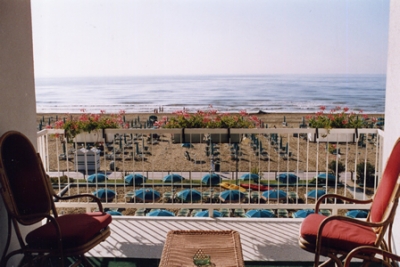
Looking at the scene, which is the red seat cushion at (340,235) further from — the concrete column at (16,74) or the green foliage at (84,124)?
the green foliage at (84,124)

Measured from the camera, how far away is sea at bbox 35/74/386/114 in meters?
19.2

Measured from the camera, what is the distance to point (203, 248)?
251cm

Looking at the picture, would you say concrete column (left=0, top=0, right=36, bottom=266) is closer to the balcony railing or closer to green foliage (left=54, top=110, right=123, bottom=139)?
green foliage (left=54, top=110, right=123, bottom=139)

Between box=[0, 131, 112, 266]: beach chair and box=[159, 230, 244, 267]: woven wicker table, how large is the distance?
573 mm

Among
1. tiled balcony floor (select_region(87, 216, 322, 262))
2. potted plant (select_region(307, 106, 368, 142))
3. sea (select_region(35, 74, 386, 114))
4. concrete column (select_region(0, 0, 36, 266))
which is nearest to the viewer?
concrete column (select_region(0, 0, 36, 266))

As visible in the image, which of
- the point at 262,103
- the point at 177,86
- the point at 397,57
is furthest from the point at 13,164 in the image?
the point at 177,86

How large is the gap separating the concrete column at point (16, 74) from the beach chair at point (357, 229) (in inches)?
84.0

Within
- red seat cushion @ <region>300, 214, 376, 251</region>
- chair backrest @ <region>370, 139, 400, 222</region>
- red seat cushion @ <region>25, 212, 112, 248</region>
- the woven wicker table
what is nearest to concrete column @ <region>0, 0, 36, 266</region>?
red seat cushion @ <region>25, 212, 112, 248</region>

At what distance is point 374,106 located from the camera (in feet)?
57.2

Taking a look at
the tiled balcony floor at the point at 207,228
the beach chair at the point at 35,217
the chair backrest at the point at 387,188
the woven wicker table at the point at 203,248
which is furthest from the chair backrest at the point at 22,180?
the chair backrest at the point at 387,188

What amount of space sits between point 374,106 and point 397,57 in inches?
612

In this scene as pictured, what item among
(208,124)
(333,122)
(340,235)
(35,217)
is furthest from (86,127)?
(340,235)

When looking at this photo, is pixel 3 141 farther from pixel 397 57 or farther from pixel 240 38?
pixel 240 38

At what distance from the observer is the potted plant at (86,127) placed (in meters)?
4.07
